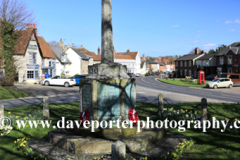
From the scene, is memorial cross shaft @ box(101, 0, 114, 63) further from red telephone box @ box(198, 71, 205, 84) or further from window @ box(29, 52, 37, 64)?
window @ box(29, 52, 37, 64)

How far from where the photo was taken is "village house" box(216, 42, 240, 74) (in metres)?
53.0

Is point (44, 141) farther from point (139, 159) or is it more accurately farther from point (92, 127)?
point (139, 159)

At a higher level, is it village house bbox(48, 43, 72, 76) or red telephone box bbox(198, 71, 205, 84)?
village house bbox(48, 43, 72, 76)

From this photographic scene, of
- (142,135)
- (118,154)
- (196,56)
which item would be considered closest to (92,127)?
(142,135)

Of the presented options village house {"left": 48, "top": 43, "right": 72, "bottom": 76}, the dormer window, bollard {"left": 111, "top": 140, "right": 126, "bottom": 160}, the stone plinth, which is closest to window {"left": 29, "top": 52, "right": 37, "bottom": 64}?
the dormer window

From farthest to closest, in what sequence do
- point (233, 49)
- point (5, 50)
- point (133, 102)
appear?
1. point (233, 49)
2. point (5, 50)
3. point (133, 102)

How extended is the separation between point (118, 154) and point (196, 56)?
7148 cm

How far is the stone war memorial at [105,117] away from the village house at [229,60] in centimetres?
5174

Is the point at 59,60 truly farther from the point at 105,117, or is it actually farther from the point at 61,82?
the point at 105,117

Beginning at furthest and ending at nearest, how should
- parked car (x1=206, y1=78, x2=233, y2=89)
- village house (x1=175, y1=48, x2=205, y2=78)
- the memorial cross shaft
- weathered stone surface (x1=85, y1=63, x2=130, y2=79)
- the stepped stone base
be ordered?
village house (x1=175, y1=48, x2=205, y2=78) < parked car (x1=206, y1=78, x2=233, y2=89) < the memorial cross shaft < weathered stone surface (x1=85, y1=63, x2=130, y2=79) < the stepped stone base

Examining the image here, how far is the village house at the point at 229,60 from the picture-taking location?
174 ft

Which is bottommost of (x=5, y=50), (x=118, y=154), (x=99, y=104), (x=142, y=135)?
(x=142, y=135)

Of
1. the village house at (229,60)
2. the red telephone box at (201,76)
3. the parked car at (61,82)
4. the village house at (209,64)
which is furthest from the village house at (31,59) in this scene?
the village house at (209,64)

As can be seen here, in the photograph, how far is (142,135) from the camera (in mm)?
7477
